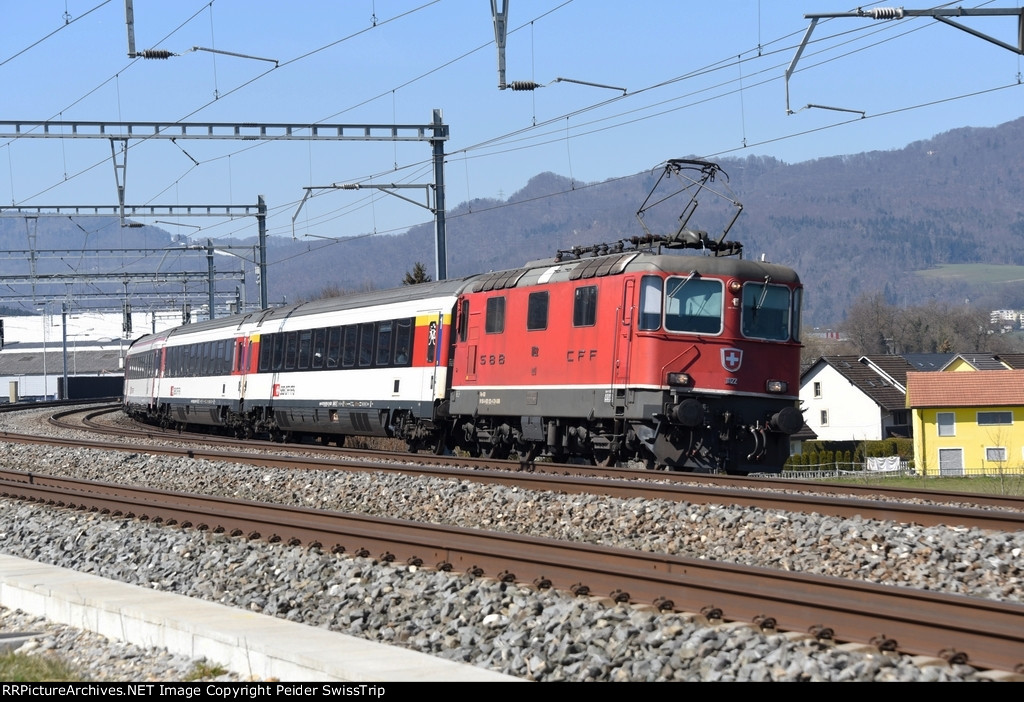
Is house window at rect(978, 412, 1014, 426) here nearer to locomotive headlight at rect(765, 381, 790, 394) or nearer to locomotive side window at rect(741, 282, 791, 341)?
locomotive side window at rect(741, 282, 791, 341)

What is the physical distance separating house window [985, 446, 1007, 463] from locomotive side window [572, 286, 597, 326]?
45.6 m

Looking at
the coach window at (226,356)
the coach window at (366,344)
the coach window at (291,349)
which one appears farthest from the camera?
the coach window at (226,356)

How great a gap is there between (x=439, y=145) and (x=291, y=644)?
79.3 ft

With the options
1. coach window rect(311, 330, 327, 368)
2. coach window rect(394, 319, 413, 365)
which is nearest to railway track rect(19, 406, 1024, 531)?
coach window rect(394, 319, 413, 365)

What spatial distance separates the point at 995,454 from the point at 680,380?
47076 millimetres

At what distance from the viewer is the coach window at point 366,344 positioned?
25.6 meters

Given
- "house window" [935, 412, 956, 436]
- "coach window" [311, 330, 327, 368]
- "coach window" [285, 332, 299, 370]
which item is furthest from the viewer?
"house window" [935, 412, 956, 436]

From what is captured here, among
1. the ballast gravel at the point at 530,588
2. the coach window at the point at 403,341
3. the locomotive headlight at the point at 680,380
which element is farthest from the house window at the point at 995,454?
the ballast gravel at the point at 530,588

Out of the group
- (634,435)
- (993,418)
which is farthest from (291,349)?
(993,418)

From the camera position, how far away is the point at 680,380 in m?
17.4

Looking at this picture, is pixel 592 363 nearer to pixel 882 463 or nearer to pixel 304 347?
pixel 304 347

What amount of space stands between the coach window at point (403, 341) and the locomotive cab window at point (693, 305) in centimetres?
750

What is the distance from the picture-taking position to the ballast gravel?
23.3 ft

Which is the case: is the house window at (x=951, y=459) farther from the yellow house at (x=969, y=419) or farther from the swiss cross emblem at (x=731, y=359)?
the swiss cross emblem at (x=731, y=359)
